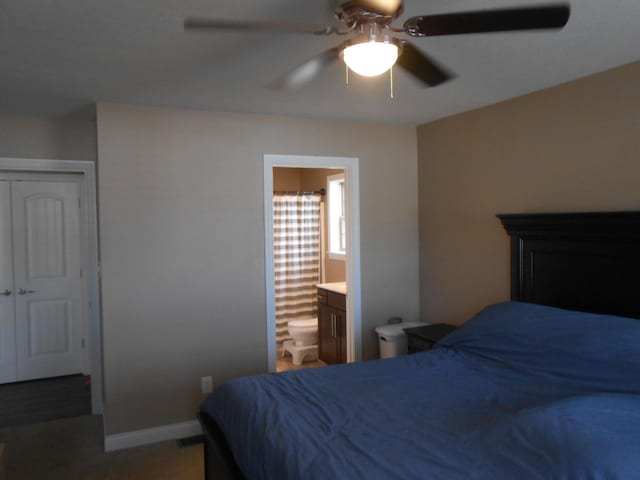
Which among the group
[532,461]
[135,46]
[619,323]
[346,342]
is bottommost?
[346,342]

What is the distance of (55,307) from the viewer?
482 cm

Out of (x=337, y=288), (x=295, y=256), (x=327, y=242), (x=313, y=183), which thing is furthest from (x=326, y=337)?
(x=313, y=183)

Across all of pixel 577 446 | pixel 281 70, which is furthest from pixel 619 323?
pixel 281 70

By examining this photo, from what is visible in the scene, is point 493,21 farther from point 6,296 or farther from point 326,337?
point 6,296

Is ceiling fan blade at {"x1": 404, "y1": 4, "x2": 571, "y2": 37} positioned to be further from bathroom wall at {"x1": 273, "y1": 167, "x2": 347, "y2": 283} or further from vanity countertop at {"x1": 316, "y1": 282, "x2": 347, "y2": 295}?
bathroom wall at {"x1": 273, "y1": 167, "x2": 347, "y2": 283}

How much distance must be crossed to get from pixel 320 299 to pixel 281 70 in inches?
110

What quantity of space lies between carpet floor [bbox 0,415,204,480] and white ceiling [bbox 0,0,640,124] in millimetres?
2380

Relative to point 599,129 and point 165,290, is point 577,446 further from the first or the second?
point 165,290

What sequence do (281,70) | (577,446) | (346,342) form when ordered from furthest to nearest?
(346,342) < (281,70) < (577,446)

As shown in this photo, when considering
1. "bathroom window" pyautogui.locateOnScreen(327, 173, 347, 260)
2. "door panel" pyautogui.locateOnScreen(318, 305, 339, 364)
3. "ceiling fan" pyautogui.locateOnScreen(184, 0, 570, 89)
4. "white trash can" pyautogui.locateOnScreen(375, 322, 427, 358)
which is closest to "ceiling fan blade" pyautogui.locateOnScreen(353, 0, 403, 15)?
"ceiling fan" pyautogui.locateOnScreen(184, 0, 570, 89)

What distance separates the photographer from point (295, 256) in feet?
18.1

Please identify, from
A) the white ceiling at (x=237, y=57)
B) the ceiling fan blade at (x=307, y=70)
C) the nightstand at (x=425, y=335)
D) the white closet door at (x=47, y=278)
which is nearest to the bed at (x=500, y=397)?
the nightstand at (x=425, y=335)

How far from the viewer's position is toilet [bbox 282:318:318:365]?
5.17m

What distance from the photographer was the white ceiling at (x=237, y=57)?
198cm
